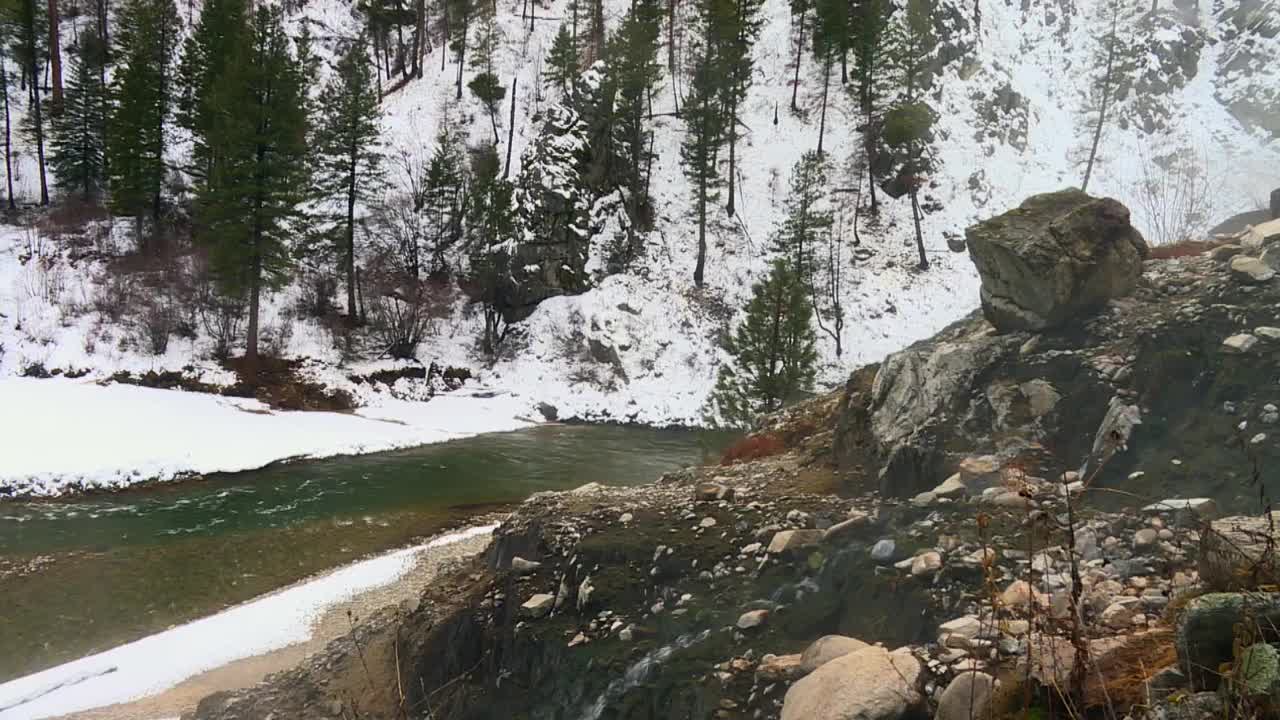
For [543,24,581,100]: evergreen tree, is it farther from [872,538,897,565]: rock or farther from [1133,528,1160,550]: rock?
[1133,528,1160,550]: rock

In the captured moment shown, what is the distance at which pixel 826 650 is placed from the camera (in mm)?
4363

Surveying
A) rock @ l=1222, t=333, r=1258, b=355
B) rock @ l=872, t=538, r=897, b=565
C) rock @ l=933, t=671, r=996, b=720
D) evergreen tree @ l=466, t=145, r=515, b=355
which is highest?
evergreen tree @ l=466, t=145, r=515, b=355

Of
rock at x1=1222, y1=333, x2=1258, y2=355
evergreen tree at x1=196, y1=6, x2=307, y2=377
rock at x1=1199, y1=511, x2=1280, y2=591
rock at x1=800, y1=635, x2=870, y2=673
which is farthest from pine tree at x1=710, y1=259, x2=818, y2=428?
evergreen tree at x1=196, y1=6, x2=307, y2=377

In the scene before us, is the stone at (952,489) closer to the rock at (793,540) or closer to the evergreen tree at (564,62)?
the rock at (793,540)

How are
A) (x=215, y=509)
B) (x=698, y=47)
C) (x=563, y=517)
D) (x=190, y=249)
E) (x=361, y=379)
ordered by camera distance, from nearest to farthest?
(x=563, y=517)
(x=215, y=509)
(x=361, y=379)
(x=190, y=249)
(x=698, y=47)

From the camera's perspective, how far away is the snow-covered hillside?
2834 cm

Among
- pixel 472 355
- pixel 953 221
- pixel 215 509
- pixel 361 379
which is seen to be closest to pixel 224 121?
pixel 361 379

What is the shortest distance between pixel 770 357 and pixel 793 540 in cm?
1261

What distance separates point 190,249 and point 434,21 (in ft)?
100

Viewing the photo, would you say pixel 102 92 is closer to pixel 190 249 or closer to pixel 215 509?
pixel 190 249

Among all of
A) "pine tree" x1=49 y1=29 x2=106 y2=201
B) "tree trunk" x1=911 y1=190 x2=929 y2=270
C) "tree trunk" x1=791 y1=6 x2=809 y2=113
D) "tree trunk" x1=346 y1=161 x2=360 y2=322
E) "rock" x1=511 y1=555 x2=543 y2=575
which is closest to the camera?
"rock" x1=511 y1=555 x2=543 y2=575

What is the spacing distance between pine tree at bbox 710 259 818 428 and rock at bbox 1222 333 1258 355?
453 inches

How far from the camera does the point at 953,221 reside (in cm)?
3522

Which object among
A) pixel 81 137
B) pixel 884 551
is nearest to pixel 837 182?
pixel 884 551
